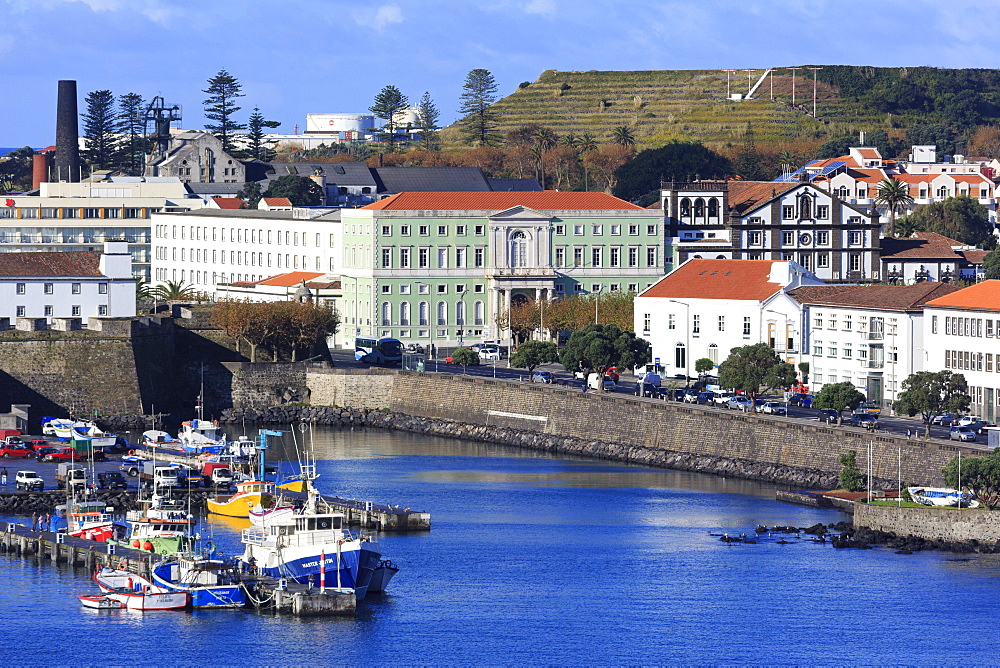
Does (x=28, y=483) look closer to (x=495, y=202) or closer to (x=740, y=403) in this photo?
(x=740, y=403)

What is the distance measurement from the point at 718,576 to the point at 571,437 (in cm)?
3050

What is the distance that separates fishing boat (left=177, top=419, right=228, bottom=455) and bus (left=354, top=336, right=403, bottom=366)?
18017 mm

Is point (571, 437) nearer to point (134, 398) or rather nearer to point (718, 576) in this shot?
point (134, 398)

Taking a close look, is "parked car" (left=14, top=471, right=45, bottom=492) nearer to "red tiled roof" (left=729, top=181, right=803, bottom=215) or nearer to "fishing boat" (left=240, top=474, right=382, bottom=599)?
"fishing boat" (left=240, top=474, right=382, bottom=599)

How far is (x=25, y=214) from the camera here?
5989 inches

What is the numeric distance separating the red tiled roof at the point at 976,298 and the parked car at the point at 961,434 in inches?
331

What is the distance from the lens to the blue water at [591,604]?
5738 centimetres

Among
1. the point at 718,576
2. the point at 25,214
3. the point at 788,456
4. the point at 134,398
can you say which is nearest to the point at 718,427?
the point at 788,456

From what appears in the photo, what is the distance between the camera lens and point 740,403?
304 ft

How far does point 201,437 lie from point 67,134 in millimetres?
95299

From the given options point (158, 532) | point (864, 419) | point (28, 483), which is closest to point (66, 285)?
point (28, 483)

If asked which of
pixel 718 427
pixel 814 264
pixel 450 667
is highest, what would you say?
pixel 814 264

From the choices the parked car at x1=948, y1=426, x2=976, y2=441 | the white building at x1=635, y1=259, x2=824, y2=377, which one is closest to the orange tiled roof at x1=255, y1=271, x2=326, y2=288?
the white building at x1=635, y1=259, x2=824, y2=377

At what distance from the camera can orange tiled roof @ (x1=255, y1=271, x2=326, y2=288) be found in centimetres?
13388
